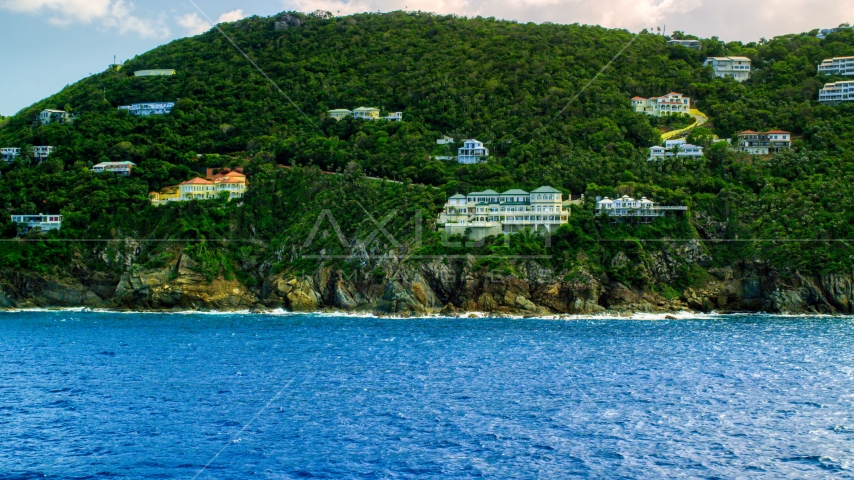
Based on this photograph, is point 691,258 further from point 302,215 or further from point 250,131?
point 250,131

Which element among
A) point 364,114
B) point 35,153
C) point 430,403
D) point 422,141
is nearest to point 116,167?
point 35,153

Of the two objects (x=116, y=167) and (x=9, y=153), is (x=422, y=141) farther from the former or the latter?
(x=9, y=153)

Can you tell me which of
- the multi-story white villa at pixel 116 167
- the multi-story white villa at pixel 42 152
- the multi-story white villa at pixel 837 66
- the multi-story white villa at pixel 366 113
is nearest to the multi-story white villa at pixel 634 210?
the multi-story white villa at pixel 366 113

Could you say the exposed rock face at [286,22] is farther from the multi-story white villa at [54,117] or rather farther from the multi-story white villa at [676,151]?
the multi-story white villa at [676,151]

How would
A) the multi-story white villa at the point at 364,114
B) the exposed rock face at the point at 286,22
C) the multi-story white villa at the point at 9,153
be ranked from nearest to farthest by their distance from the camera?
the multi-story white villa at the point at 9,153 < the multi-story white villa at the point at 364,114 < the exposed rock face at the point at 286,22

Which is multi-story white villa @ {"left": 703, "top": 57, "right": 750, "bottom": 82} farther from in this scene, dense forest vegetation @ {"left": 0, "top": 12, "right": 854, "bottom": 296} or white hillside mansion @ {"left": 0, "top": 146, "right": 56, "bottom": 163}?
white hillside mansion @ {"left": 0, "top": 146, "right": 56, "bottom": 163}

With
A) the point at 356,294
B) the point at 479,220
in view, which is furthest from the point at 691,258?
the point at 356,294
